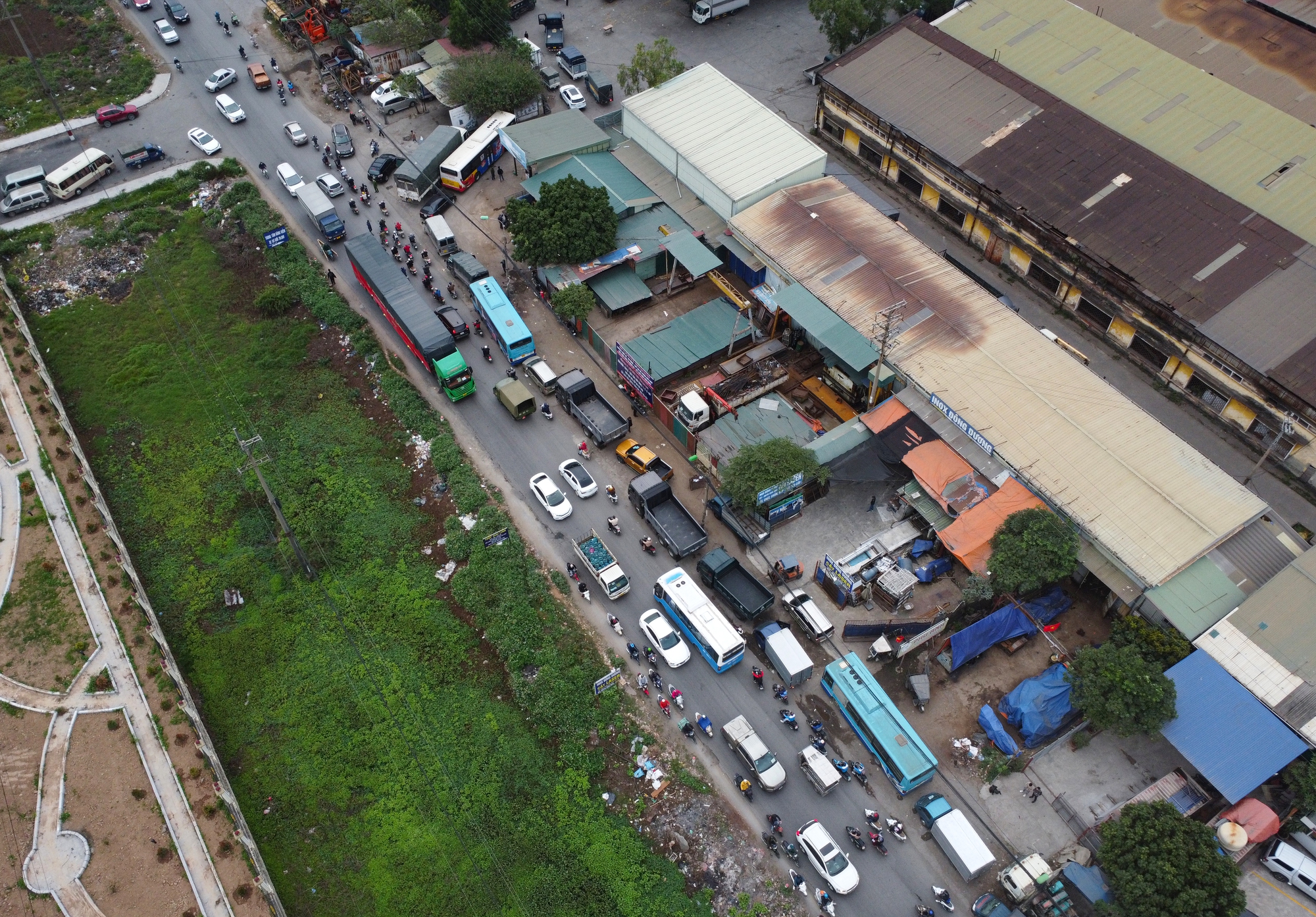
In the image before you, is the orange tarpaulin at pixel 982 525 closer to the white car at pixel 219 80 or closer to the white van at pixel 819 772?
the white van at pixel 819 772

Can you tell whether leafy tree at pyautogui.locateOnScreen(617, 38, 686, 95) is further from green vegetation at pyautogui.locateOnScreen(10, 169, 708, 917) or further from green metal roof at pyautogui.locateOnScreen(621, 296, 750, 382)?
green vegetation at pyautogui.locateOnScreen(10, 169, 708, 917)

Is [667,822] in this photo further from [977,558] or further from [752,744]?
[977,558]

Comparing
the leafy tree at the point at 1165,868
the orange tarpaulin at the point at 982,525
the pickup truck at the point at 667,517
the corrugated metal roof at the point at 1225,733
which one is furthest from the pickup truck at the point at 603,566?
the corrugated metal roof at the point at 1225,733

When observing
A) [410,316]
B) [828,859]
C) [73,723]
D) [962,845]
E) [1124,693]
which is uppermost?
[410,316]

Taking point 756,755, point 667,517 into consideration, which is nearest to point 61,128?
point 667,517

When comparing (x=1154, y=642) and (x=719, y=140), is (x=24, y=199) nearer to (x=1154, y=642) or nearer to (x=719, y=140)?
(x=719, y=140)

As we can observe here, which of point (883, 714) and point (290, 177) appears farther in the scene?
point (290, 177)
